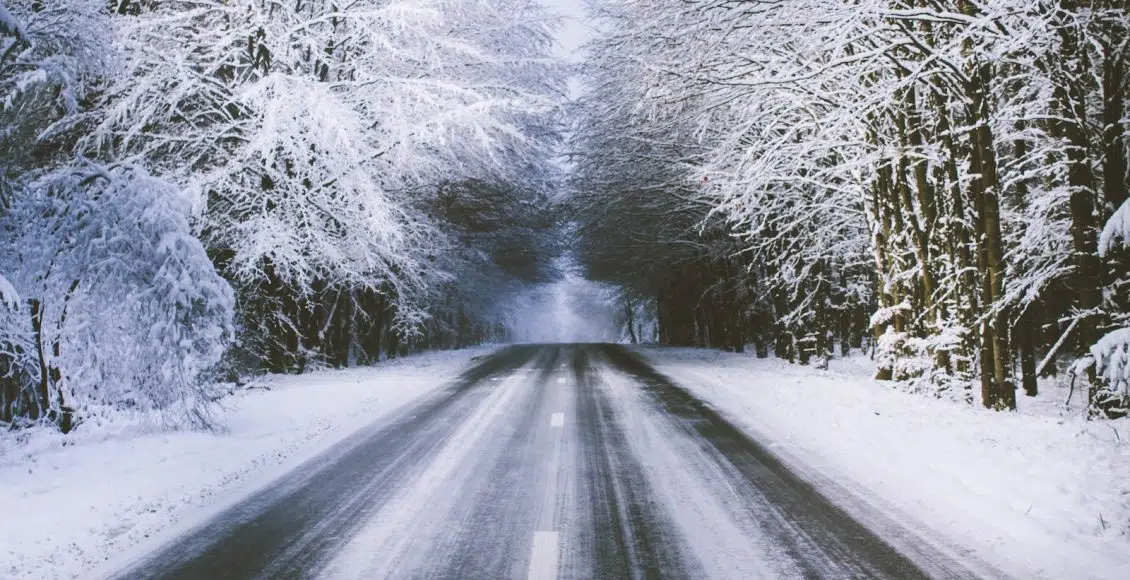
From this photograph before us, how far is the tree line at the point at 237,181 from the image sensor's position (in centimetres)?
846

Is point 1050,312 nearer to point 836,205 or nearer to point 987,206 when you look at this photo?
point 836,205

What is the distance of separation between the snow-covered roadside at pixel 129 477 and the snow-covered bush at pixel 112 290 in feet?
2.42

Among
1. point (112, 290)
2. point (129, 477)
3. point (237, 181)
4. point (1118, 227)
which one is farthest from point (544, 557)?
point (237, 181)

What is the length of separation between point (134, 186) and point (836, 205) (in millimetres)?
13334

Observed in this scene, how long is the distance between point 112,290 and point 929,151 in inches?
475

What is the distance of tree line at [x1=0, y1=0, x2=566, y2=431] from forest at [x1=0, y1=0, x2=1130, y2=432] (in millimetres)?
60

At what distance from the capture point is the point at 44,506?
616 cm

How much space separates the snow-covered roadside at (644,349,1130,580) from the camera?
4.96 metres

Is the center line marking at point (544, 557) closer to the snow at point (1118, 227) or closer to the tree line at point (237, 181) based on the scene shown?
the tree line at point (237, 181)

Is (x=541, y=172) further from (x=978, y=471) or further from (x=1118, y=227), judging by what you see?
(x=978, y=471)

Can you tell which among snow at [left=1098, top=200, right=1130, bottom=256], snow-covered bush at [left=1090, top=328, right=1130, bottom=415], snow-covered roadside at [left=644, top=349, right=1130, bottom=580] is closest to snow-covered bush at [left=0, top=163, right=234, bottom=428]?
snow-covered roadside at [left=644, top=349, right=1130, bottom=580]

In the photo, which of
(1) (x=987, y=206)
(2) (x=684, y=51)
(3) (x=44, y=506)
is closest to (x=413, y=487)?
(3) (x=44, y=506)

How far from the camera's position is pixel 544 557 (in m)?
4.91

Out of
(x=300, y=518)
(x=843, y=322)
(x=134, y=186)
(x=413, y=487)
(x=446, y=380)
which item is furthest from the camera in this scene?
(x=843, y=322)
